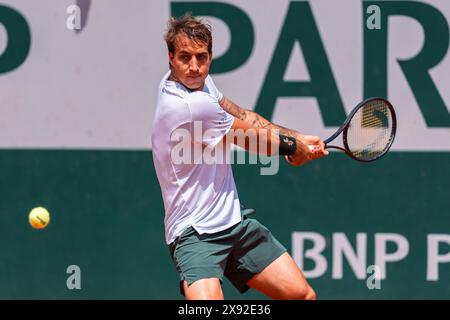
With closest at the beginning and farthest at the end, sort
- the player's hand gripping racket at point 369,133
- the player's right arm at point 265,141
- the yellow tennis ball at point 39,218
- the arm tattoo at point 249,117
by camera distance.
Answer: the player's right arm at point 265,141
the arm tattoo at point 249,117
the player's hand gripping racket at point 369,133
the yellow tennis ball at point 39,218

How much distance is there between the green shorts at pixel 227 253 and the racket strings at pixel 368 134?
693mm

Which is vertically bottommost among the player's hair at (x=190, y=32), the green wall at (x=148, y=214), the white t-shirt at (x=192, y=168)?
the green wall at (x=148, y=214)

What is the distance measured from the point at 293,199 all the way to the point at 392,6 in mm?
1260

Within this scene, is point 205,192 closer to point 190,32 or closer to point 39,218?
point 190,32

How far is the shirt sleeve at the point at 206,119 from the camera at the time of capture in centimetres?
530

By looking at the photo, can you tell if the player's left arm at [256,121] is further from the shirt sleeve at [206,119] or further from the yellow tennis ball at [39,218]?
the yellow tennis ball at [39,218]

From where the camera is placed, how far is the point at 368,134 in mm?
5973

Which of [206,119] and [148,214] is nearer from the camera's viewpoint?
[206,119]

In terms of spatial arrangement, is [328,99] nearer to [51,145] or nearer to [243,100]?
[243,100]

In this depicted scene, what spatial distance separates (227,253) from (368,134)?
999mm

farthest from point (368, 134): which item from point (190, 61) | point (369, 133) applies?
point (190, 61)

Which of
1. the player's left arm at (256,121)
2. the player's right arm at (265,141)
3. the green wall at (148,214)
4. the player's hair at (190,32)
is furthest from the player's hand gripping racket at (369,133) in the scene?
the green wall at (148,214)

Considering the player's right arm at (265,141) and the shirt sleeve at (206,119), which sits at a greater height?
the shirt sleeve at (206,119)

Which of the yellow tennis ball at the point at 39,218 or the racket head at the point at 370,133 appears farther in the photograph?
the yellow tennis ball at the point at 39,218
